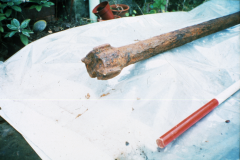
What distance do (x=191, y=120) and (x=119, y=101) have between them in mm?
416

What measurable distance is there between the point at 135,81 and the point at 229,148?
613 mm

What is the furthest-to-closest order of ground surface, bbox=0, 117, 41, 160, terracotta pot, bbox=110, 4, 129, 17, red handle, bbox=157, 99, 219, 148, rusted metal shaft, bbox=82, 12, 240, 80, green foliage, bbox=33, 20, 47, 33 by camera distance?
terracotta pot, bbox=110, 4, 129, 17 → green foliage, bbox=33, 20, 47, 33 → ground surface, bbox=0, 117, 41, 160 → rusted metal shaft, bbox=82, 12, 240, 80 → red handle, bbox=157, 99, 219, 148

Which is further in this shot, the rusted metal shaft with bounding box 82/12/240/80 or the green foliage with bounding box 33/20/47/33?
the green foliage with bounding box 33/20/47/33

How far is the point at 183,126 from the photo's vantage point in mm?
726

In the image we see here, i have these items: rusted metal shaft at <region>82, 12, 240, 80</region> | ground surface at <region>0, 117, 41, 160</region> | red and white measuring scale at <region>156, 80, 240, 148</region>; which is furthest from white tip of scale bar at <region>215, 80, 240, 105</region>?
ground surface at <region>0, 117, 41, 160</region>

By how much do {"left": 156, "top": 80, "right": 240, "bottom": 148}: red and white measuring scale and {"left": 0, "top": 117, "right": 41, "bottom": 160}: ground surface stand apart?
909 mm

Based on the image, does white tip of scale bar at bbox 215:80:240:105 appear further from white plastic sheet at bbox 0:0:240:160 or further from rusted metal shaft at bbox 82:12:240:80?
rusted metal shaft at bbox 82:12:240:80

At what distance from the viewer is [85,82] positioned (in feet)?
3.32

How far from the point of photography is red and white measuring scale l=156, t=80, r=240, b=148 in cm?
67

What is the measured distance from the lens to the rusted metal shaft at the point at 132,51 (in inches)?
31.8

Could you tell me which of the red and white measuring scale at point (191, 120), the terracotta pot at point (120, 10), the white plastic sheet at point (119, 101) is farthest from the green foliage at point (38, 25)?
the red and white measuring scale at point (191, 120)

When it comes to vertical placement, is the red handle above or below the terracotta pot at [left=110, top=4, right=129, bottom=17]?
below

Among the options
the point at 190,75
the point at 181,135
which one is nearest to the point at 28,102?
the point at 181,135

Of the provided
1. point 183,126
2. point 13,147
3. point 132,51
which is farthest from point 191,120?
point 13,147
